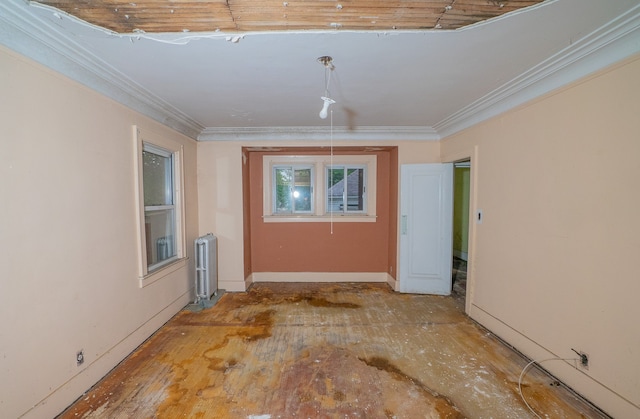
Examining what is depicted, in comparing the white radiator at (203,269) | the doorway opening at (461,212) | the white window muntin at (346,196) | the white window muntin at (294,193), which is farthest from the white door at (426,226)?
the white radiator at (203,269)

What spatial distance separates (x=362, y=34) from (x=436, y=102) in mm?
1546

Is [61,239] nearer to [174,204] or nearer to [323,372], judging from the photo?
[174,204]

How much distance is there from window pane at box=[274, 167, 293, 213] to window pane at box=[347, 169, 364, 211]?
1.01m

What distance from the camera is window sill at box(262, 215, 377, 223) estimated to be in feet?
15.0

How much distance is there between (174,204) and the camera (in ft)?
11.3

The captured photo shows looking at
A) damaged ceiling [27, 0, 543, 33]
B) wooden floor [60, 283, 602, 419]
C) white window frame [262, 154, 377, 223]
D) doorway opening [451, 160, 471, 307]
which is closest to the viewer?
damaged ceiling [27, 0, 543, 33]

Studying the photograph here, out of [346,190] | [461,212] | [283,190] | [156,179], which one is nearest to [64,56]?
[156,179]

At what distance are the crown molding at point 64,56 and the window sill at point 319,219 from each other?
2.35 metres

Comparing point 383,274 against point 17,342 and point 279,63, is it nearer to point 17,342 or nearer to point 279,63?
point 279,63

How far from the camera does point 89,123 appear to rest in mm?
2068

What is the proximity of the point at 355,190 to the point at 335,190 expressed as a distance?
1.15 ft

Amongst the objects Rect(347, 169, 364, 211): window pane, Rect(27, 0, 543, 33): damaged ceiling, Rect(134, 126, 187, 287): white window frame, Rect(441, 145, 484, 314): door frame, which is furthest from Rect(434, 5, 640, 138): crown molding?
Rect(134, 126, 187, 287): white window frame

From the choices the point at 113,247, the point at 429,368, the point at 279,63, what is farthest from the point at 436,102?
the point at 113,247

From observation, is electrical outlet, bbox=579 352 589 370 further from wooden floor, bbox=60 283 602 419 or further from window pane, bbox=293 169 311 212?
window pane, bbox=293 169 311 212
